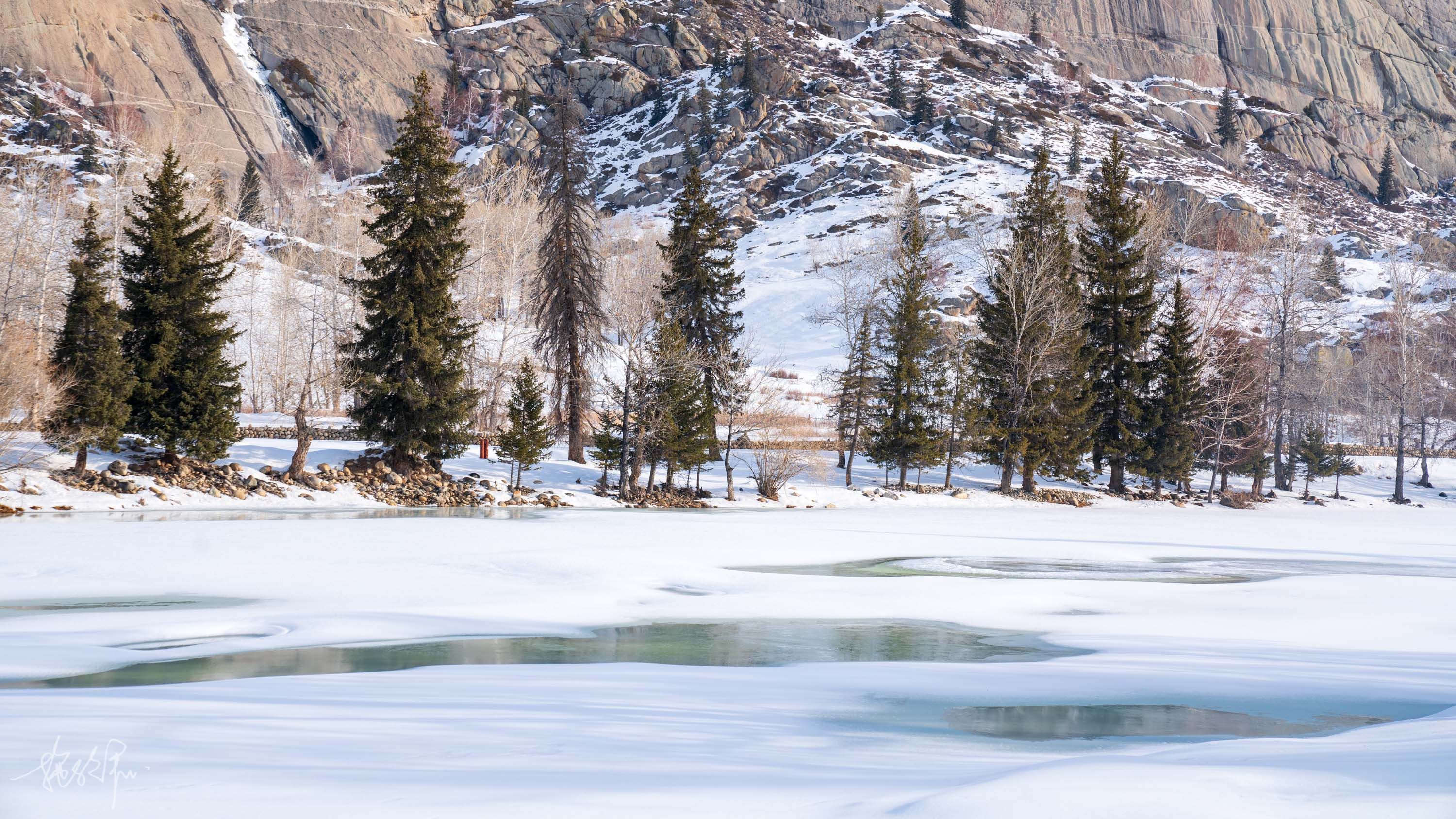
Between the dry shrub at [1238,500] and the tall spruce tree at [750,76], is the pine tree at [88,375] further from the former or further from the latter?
the tall spruce tree at [750,76]

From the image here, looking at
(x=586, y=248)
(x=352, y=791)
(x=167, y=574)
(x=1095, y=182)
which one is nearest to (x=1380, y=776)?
(x=352, y=791)

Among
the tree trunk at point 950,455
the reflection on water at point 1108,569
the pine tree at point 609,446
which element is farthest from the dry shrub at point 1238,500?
the pine tree at point 609,446

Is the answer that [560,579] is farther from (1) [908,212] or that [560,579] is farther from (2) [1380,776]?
(1) [908,212]

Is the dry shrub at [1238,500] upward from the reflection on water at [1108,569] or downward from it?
upward

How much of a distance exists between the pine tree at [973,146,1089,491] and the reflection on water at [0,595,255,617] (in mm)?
28564

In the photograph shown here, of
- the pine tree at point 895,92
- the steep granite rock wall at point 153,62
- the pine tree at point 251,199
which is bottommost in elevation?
the pine tree at point 251,199

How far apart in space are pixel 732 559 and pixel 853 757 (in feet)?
34.0

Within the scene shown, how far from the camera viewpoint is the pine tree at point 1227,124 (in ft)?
416

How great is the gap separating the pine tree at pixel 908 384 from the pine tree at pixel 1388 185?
409 feet

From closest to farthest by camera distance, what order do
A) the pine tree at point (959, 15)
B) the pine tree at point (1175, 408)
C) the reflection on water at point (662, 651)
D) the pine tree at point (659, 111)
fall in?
1. the reflection on water at point (662, 651)
2. the pine tree at point (1175, 408)
3. the pine tree at point (659, 111)
4. the pine tree at point (959, 15)

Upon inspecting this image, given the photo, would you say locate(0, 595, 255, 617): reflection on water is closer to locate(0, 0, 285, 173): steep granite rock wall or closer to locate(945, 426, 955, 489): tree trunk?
locate(945, 426, 955, 489): tree trunk

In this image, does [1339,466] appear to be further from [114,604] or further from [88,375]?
[88,375]

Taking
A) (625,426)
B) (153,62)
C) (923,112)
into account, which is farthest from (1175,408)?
(153,62)

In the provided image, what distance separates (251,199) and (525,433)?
64.6 m
